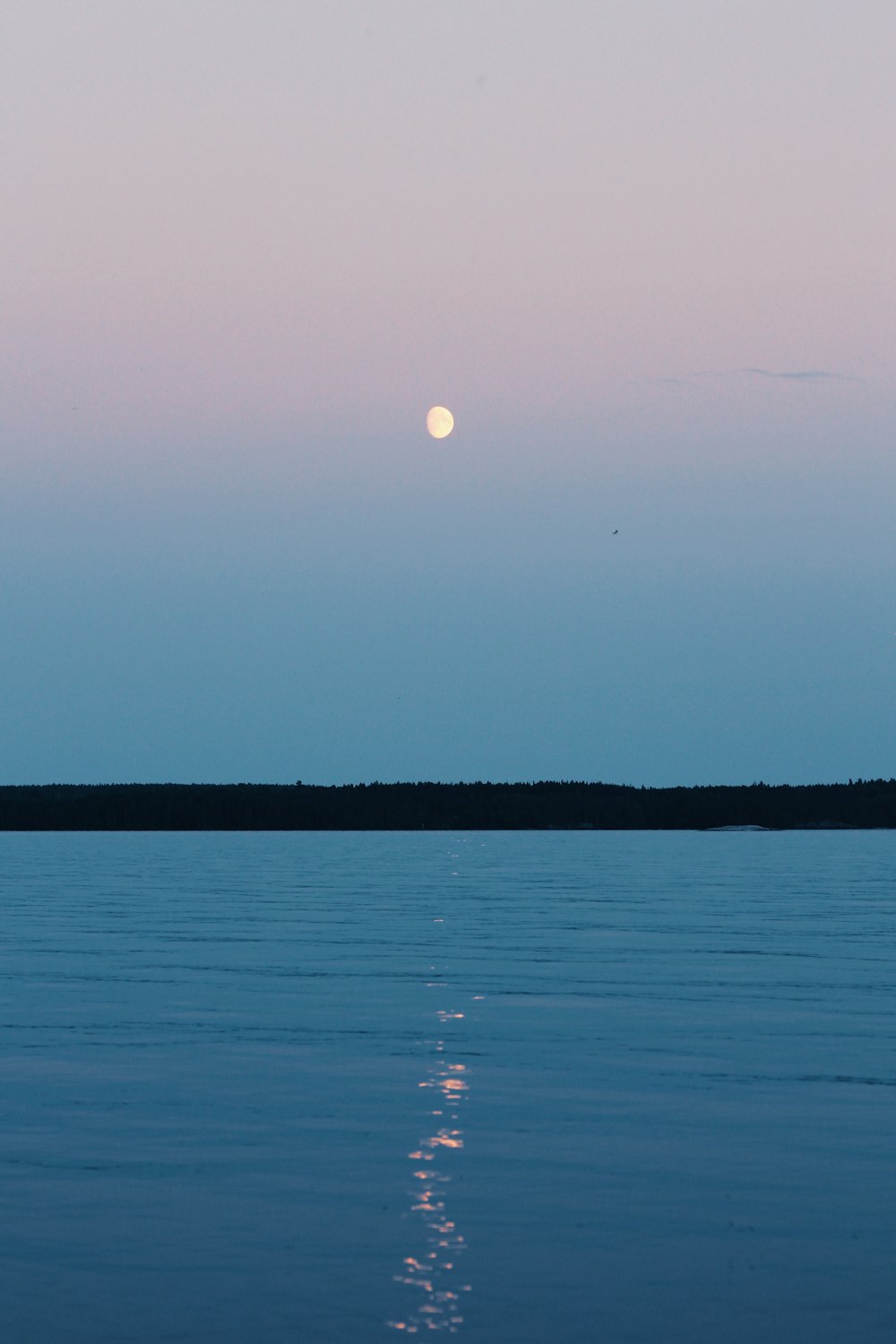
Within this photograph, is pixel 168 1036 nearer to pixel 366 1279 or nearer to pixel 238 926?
pixel 366 1279

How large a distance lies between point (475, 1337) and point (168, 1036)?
1759 centimetres

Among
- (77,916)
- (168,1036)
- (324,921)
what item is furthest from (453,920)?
(168,1036)

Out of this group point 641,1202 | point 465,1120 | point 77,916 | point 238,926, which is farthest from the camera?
point 77,916

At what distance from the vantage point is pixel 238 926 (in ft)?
185

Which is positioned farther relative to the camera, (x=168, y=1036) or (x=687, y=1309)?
(x=168, y=1036)

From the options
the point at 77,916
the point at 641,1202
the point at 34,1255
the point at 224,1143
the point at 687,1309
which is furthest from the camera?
the point at 77,916

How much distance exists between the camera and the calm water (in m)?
14.0

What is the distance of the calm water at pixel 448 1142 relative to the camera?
14.0 meters

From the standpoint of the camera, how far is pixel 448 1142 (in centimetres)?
2048

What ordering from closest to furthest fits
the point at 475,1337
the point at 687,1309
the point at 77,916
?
1. the point at 475,1337
2. the point at 687,1309
3. the point at 77,916

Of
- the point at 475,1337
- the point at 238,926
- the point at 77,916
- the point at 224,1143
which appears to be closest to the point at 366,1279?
the point at 475,1337

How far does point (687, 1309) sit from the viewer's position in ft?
45.1

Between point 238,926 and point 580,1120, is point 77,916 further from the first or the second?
point 580,1120

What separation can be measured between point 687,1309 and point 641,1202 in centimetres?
369
